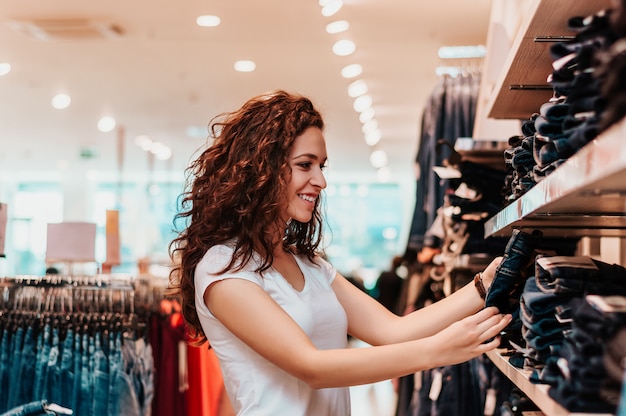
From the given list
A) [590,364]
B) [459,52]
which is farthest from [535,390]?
[459,52]

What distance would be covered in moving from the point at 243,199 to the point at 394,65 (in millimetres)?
5510

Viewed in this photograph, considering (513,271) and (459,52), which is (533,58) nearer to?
(513,271)

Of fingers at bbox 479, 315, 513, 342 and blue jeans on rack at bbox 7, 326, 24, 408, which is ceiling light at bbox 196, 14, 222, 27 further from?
fingers at bbox 479, 315, 513, 342

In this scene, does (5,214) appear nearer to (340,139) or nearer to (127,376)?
(127,376)

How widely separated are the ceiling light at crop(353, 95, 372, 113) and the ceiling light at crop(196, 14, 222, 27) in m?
3.04

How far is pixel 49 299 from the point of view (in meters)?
3.21

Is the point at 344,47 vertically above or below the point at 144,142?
below

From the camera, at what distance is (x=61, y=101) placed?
845 centimetres

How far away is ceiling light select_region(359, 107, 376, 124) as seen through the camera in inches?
378

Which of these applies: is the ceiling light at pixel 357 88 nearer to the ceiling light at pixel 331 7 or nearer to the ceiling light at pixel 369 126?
the ceiling light at pixel 369 126

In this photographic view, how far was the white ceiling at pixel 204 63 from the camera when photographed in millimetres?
5797

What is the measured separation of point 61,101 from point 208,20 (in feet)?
10.2

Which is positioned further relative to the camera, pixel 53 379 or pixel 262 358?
pixel 53 379

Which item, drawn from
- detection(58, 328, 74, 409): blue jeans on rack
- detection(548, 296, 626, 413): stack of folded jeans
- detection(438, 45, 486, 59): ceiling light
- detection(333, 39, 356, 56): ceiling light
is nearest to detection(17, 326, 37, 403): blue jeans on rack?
detection(58, 328, 74, 409): blue jeans on rack
